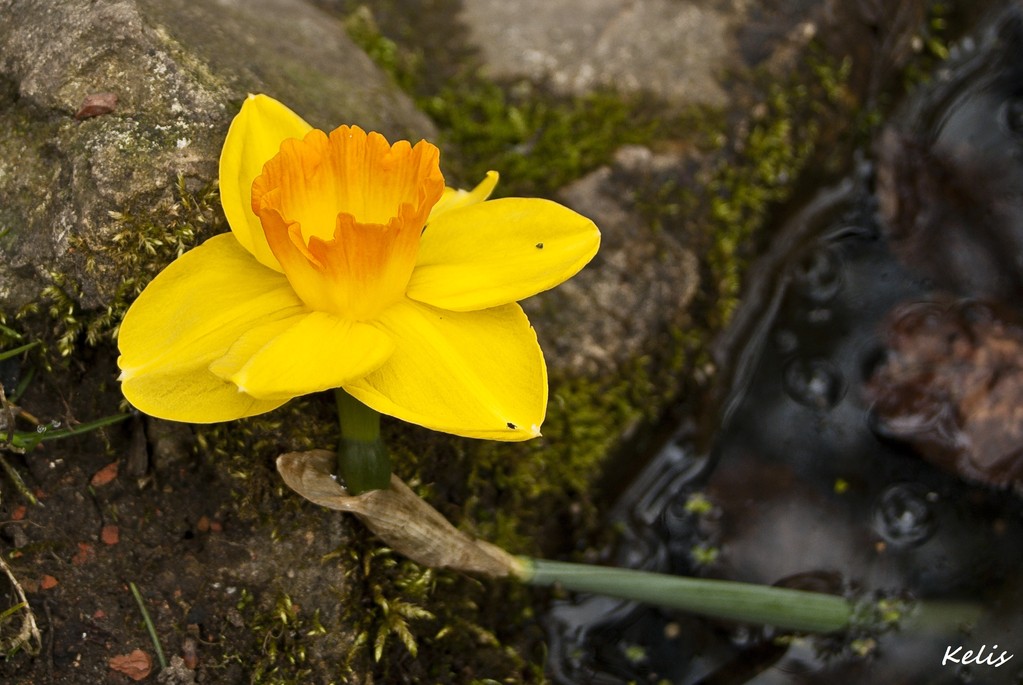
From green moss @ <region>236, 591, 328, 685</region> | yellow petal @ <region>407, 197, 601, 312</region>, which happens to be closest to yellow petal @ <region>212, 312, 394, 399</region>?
yellow petal @ <region>407, 197, 601, 312</region>

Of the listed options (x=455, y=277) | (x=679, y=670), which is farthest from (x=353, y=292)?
(x=679, y=670)

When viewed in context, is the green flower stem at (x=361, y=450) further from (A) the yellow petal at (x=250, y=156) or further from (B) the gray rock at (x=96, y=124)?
(B) the gray rock at (x=96, y=124)

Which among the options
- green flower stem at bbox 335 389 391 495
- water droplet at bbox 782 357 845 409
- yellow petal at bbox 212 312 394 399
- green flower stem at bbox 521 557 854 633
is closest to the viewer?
yellow petal at bbox 212 312 394 399

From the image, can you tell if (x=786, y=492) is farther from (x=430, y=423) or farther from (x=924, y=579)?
(x=430, y=423)

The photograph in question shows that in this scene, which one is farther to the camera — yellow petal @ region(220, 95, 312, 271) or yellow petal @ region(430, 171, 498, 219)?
yellow petal @ region(430, 171, 498, 219)
